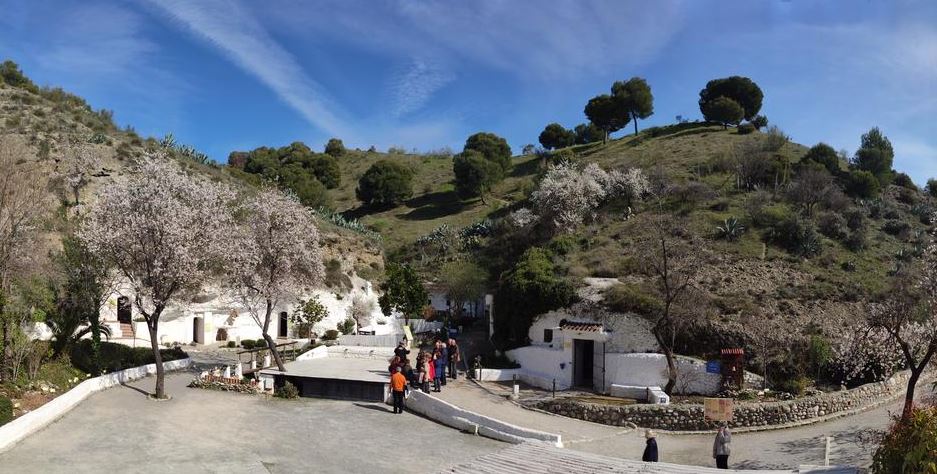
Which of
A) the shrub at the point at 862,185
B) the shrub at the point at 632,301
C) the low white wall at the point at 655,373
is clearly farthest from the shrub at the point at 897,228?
the low white wall at the point at 655,373

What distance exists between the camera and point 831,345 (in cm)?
2552

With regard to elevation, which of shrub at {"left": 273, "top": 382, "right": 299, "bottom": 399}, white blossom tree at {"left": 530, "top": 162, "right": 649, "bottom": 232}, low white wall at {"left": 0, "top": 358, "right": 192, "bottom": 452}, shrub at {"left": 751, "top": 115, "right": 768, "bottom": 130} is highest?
shrub at {"left": 751, "top": 115, "right": 768, "bottom": 130}

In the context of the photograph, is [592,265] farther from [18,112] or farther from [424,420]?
[18,112]

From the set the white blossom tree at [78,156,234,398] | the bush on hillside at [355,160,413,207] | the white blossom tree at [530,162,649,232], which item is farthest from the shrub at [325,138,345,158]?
the white blossom tree at [78,156,234,398]

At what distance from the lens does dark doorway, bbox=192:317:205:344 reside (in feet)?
119

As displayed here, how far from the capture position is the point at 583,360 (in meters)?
28.7

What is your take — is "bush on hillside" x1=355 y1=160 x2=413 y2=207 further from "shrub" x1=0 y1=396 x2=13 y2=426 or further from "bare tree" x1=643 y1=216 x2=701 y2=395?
"shrub" x1=0 y1=396 x2=13 y2=426

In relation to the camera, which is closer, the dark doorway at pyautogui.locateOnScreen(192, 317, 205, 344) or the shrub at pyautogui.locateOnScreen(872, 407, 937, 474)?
the shrub at pyautogui.locateOnScreen(872, 407, 937, 474)

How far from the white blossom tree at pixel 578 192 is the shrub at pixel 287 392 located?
27.2 m

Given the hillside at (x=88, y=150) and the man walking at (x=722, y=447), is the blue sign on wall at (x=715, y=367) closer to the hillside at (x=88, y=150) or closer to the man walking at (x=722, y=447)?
the man walking at (x=722, y=447)

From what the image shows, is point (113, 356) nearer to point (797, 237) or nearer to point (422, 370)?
point (422, 370)

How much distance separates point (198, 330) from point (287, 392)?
16.0m

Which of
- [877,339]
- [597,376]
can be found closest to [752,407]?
[877,339]

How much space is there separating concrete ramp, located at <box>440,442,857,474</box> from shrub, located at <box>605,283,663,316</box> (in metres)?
13.4
